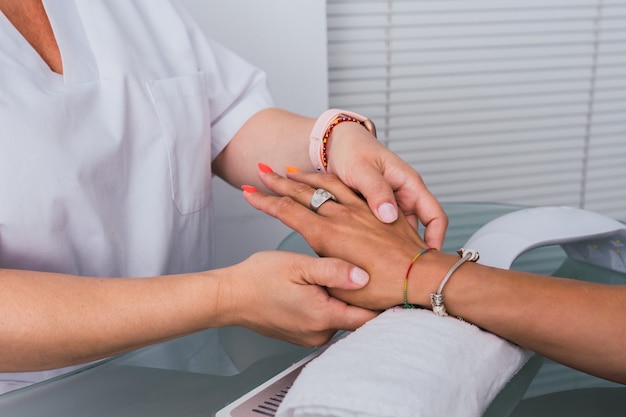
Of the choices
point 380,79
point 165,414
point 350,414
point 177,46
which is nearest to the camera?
point 350,414

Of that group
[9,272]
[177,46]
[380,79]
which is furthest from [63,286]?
[380,79]

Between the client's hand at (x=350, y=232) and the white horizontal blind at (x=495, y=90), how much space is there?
131 cm

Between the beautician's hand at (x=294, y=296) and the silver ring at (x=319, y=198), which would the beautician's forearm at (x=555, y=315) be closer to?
the beautician's hand at (x=294, y=296)

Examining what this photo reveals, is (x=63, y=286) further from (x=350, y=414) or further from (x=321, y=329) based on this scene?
(x=350, y=414)

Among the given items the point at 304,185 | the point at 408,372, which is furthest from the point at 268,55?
the point at 408,372

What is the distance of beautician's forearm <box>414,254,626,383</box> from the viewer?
914mm

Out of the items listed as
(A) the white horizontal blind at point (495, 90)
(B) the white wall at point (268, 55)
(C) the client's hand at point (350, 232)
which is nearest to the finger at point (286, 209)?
(C) the client's hand at point (350, 232)

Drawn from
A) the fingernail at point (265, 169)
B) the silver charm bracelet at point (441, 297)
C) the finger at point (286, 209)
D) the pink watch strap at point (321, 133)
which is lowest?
the silver charm bracelet at point (441, 297)

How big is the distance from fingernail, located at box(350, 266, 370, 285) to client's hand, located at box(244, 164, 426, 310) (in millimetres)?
16

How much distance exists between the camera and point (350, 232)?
108 cm

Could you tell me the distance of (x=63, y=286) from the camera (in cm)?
95

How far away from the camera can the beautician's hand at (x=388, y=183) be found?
1.10 m

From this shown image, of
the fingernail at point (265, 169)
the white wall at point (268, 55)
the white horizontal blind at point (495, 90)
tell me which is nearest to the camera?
the fingernail at point (265, 169)

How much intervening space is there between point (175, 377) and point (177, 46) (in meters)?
0.67
